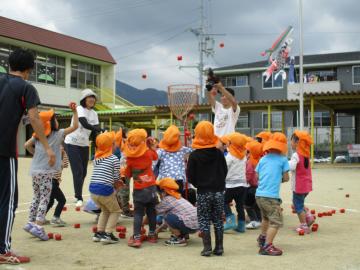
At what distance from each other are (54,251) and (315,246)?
319 cm

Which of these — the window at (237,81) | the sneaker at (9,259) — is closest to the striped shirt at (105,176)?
the sneaker at (9,259)

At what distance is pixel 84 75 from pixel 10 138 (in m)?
33.5

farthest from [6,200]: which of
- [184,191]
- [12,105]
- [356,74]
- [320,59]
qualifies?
[320,59]

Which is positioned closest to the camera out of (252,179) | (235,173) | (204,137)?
(204,137)

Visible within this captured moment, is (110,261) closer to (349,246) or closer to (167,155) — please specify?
(167,155)

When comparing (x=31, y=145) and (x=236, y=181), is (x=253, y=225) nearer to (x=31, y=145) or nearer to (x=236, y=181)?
(x=236, y=181)

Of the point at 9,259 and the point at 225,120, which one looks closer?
the point at 9,259

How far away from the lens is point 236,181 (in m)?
6.63

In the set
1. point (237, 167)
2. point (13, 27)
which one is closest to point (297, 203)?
point (237, 167)

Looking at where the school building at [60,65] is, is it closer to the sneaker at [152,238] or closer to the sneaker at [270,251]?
the sneaker at [152,238]

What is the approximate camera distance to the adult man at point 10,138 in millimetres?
4680

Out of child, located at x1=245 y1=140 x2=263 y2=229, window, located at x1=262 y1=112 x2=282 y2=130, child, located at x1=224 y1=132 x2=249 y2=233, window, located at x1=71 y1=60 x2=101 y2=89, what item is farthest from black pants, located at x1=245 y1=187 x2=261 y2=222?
window, located at x1=71 y1=60 x2=101 y2=89

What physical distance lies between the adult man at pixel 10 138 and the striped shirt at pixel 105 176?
3.97ft

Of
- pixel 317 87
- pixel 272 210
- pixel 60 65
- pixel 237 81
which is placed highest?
pixel 60 65
